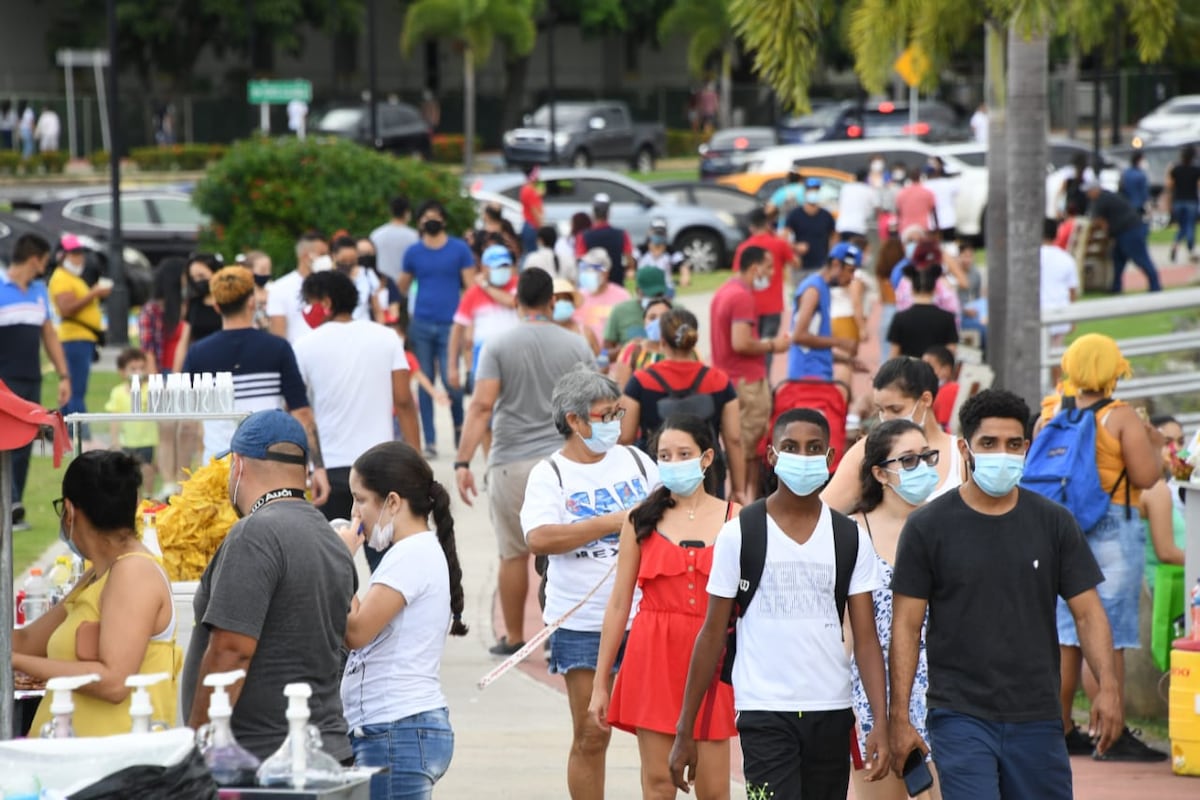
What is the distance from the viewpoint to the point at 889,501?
20.7 ft

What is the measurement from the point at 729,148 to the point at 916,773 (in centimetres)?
4093

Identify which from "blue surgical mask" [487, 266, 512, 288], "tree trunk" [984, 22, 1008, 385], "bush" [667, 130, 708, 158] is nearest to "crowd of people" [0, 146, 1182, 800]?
"blue surgical mask" [487, 266, 512, 288]

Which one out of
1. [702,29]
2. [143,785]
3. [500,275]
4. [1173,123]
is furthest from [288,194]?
[702,29]

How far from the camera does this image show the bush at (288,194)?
20328 millimetres

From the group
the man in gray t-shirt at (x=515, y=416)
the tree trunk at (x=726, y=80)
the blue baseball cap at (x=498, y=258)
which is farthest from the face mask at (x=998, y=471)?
the tree trunk at (x=726, y=80)

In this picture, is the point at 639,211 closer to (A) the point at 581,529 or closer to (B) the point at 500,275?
(B) the point at 500,275

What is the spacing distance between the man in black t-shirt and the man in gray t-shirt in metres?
4.03

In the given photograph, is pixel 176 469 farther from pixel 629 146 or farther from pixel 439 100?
pixel 439 100

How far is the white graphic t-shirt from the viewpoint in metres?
5.48

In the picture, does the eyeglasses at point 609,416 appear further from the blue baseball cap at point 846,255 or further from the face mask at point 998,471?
the blue baseball cap at point 846,255

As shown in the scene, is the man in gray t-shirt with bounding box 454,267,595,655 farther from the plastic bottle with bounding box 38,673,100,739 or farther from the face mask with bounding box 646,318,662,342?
the plastic bottle with bounding box 38,673,100,739

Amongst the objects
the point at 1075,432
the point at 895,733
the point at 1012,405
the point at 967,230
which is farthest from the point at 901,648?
the point at 967,230

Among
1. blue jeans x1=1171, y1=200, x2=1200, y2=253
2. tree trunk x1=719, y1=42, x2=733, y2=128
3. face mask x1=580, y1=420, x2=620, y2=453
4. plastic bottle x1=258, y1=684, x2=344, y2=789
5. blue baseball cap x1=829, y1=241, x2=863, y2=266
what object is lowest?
plastic bottle x1=258, y1=684, x2=344, y2=789

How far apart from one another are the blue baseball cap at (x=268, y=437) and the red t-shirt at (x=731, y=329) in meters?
7.01
